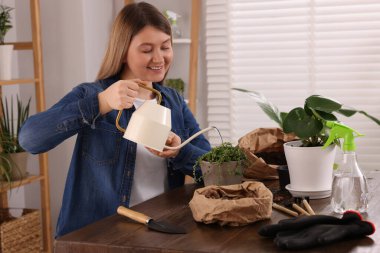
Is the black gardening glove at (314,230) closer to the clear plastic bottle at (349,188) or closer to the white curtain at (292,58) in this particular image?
the clear plastic bottle at (349,188)

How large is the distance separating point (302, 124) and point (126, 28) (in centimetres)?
89

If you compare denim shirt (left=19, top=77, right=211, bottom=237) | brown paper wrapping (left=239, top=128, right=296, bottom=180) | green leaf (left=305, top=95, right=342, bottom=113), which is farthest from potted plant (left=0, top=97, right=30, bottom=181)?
green leaf (left=305, top=95, right=342, bottom=113)

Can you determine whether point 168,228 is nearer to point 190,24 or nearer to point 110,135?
point 110,135

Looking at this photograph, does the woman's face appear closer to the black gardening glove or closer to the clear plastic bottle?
the clear plastic bottle

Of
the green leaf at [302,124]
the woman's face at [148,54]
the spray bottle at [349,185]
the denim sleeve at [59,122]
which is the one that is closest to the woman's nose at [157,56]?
the woman's face at [148,54]

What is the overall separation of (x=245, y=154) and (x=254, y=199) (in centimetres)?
47

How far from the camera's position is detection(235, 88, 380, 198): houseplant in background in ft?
6.53

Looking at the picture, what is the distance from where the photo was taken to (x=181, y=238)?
1669 millimetres

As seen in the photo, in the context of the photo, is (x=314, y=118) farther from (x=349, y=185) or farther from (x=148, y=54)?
(x=148, y=54)

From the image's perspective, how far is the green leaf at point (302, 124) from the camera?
6.55 ft

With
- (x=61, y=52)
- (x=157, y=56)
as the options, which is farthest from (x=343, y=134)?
(x=61, y=52)

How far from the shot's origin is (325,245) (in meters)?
1.55

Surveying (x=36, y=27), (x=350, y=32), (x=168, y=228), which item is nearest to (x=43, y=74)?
(x=36, y=27)

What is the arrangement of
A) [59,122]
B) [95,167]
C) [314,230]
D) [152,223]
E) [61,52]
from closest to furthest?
[314,230] < [152,223] < [59,122] < [95,167] < [61,52]
